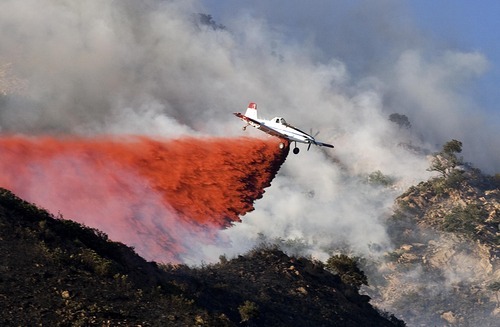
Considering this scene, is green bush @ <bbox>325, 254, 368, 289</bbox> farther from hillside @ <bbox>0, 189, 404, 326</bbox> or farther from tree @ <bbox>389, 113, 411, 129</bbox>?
tree @ <bbox>389, 113, 411, 129</bbox>

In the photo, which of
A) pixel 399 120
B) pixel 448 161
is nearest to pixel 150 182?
pixel 448 161

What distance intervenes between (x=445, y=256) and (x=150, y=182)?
220ft

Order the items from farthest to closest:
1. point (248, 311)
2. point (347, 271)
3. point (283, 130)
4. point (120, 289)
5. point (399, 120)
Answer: point (399, 120) < point (347, 271) < point (283, 130) < point (248, 311) < point (120, 289)

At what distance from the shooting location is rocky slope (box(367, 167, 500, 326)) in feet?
345

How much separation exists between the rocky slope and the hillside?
58.6m

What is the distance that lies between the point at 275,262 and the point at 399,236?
78.9m

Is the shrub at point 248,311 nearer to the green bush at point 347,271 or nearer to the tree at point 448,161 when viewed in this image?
the green bush at point 347,271

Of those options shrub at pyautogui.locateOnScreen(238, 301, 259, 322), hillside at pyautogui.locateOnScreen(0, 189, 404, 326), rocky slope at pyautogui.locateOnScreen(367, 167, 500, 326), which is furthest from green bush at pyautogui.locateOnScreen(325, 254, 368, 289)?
rocky slope at pyautogui.locateOnScreen(367, 167, 500, 326)

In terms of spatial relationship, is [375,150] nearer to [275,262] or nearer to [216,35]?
[216,35]

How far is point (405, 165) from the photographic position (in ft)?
511

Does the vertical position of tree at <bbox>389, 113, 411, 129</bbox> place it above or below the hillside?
above

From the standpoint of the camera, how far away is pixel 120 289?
33344mm

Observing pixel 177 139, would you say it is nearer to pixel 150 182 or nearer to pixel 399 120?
pixel 150 182

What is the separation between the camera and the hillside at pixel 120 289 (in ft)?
98.5
